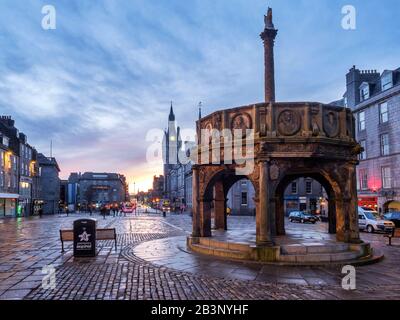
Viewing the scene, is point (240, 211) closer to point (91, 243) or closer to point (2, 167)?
point (2, 167)

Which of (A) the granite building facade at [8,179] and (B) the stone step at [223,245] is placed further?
(A) the granite building facade at [8,179]

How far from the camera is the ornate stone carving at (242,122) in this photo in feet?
44.5

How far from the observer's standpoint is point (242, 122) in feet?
45.2

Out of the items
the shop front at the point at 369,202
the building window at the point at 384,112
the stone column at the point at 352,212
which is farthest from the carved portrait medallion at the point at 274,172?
the shop front at the point at 369,202

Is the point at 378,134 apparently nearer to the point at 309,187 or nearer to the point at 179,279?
the point at 309,187

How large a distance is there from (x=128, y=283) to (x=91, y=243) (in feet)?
16.0

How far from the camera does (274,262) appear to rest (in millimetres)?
11867

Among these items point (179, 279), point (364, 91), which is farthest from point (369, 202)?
point (179, 279)

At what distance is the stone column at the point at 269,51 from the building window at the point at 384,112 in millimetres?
28345

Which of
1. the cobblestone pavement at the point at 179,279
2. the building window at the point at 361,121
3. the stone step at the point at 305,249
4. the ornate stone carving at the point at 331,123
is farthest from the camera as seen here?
the building window at the point at 361,121

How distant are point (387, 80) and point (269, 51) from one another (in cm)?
2940

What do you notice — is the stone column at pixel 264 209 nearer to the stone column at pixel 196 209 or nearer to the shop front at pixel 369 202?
the stone column at pixel 196 209

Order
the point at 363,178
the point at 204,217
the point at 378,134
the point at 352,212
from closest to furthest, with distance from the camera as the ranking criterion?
the point at 352,212 → the point at 204,217 → the point at 378,134 → the point at 363,178

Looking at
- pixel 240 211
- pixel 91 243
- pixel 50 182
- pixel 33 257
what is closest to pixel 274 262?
pixel 91 243
